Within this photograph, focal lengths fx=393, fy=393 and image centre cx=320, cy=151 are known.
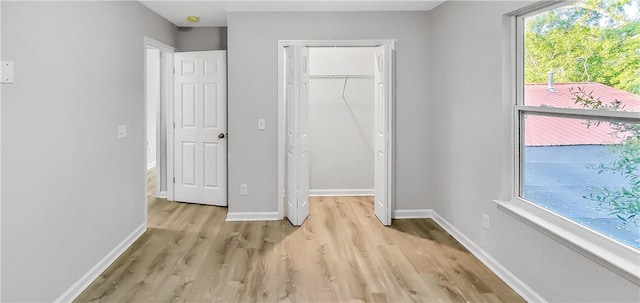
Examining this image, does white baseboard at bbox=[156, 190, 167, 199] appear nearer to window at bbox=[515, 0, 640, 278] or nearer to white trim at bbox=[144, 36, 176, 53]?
white trim at bbox=[144, 36, 176, 53]

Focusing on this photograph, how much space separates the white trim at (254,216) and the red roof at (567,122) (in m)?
2.63

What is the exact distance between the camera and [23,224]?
6.84 feet

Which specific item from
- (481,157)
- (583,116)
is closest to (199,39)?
(481,157)

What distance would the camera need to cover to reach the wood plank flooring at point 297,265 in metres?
2.58

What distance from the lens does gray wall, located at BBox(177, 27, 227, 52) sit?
494 centimetres

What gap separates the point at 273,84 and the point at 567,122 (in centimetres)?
278

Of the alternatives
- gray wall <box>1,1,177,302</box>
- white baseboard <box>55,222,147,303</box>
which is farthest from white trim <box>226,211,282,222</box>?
gray wall <box>1,1,177,302</box>

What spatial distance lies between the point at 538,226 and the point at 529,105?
831 mm

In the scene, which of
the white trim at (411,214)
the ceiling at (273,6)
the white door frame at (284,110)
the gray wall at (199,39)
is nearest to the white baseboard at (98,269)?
the white door frame at (284,110)

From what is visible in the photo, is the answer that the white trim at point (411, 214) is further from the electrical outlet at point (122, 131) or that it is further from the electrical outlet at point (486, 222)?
the electrical outlet at point (122, 131)

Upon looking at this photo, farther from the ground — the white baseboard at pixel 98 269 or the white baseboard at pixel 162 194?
the white baseboard at pixel 162 194

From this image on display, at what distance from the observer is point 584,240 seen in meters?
2.11

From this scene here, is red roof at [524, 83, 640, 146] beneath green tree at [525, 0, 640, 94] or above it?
beneath

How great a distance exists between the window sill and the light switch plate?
2.99 metres
